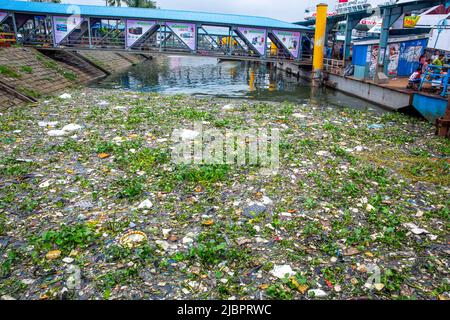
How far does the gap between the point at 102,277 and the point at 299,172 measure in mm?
A: 3967

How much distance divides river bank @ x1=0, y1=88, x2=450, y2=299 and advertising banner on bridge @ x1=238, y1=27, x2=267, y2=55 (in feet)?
45.7

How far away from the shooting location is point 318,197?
513cm

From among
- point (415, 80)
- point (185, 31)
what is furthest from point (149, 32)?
point (415, 80)

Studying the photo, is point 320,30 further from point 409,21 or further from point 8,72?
point 8,72

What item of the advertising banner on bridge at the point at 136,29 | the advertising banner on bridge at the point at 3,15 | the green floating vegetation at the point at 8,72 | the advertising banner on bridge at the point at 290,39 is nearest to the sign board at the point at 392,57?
the advertising banner on bridge at the point at 290,39

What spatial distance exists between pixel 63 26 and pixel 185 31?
7559 millimetres

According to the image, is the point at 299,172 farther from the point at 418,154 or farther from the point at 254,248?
the point at 418,154

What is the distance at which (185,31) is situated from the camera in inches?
782

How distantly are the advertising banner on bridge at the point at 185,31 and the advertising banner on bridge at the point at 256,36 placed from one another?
3003 millimetres

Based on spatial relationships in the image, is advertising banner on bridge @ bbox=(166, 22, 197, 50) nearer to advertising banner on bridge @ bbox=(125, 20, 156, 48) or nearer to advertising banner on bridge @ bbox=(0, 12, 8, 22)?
advertising banner on bridge @ bbox=(125, 20, 156, 48)

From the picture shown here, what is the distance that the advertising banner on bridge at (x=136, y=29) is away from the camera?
64.6 ft

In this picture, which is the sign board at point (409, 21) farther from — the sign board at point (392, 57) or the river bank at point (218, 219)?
the river bank at point (218, 219)

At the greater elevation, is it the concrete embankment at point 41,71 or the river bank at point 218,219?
the concrete embankment at point 41,71
